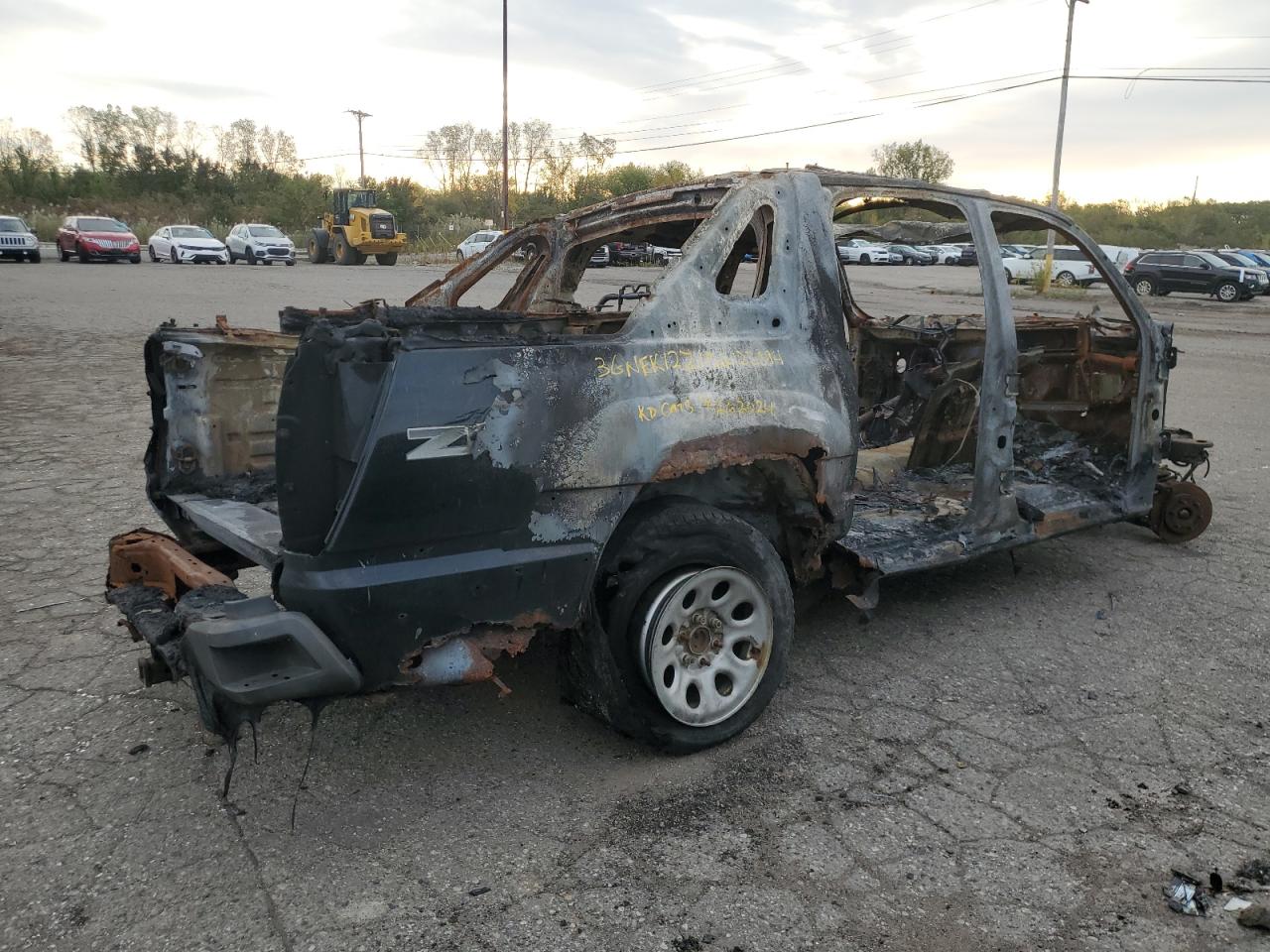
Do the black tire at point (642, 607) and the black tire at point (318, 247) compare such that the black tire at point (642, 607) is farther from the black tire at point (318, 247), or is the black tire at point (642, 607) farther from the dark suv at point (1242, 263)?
the black tire at point (318, 247)

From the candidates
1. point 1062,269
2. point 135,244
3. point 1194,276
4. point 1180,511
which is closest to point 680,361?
point 1180,511

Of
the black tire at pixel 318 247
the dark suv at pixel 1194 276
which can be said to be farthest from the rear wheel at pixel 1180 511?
the black tire at pixel 318 247

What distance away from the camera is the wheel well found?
3346mm

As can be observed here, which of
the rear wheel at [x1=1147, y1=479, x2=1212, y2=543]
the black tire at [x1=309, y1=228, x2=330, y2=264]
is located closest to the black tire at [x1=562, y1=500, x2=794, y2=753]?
the rear wheel at [x1=1147, y1=479, x2=1212, y2=543]

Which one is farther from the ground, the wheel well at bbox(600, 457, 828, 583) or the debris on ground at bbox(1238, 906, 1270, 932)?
the wheel well at bbox(600, 457, 828, 583)

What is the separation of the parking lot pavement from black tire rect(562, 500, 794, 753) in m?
0.17

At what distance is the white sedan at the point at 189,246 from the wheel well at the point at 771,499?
110 feet

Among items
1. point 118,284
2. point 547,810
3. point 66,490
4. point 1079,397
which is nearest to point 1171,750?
point 547,810

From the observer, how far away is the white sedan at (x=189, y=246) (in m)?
32.4

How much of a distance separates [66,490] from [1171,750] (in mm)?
6245

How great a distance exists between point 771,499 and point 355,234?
110ft

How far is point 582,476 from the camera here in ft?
9.33

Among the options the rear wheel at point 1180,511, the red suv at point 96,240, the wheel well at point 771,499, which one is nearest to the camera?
the wheel well at point 771,499

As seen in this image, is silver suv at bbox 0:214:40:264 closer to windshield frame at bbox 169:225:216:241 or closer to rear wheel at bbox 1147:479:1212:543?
windshield frame at bbox 169:225:216:241
